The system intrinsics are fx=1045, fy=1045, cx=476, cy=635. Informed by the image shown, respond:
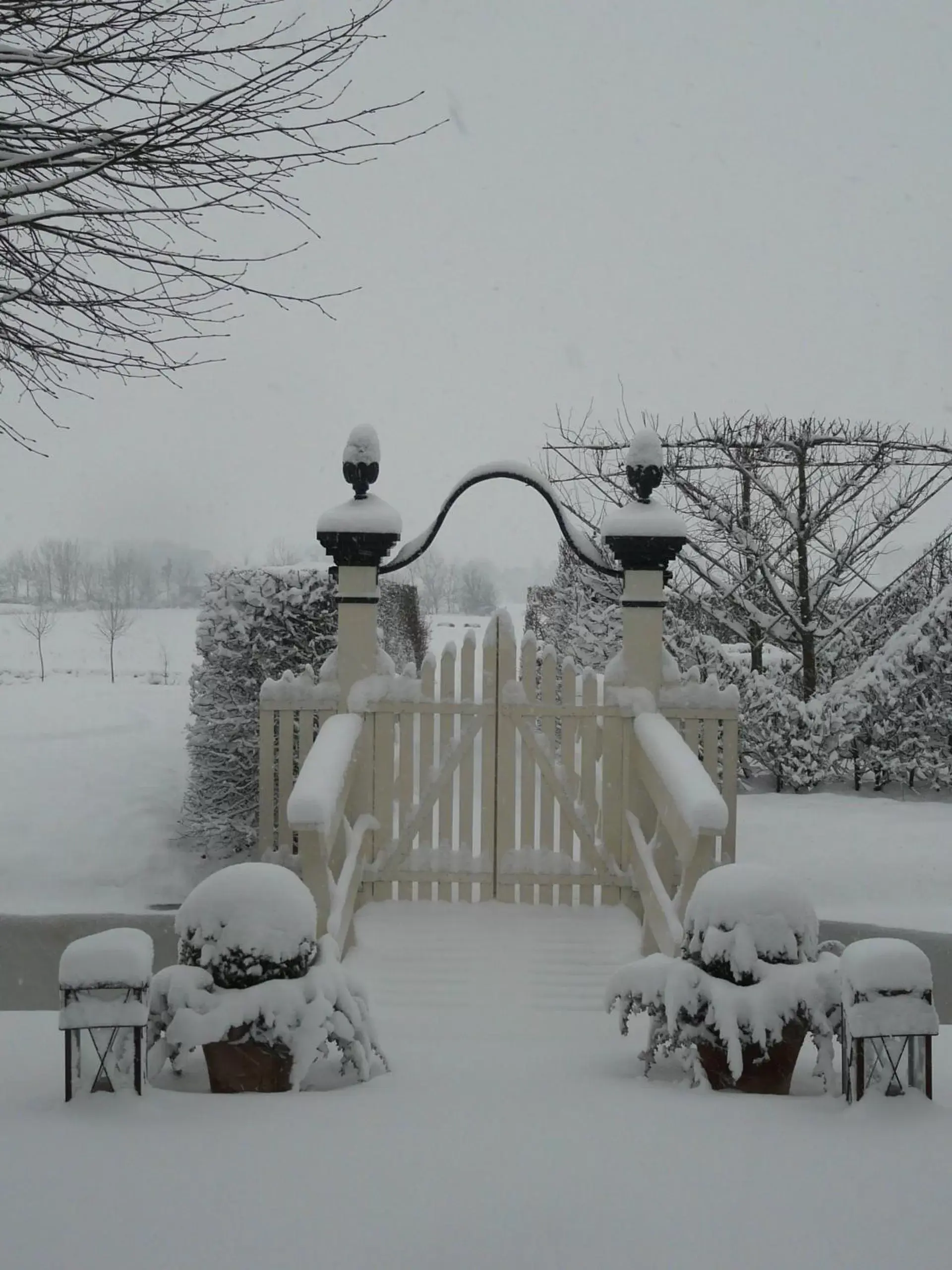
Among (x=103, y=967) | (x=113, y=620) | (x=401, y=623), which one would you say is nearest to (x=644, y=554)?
(x=103, y=967)

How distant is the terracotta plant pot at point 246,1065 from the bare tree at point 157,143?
330 cm

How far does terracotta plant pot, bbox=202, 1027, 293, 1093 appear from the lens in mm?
2686

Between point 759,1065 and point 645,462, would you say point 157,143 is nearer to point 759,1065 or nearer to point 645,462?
point 645,462

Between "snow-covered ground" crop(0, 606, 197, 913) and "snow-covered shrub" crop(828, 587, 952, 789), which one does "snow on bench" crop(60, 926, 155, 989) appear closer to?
"snow-covered ground" crop(0, 606, 197, 913)

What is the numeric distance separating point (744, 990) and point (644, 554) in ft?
10.1

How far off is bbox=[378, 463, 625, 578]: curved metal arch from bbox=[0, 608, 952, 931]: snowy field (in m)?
0.88

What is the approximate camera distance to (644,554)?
556 centimetres

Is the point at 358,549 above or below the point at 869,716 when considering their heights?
above

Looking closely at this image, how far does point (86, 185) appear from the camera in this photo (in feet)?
19.2

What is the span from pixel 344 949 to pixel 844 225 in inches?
273

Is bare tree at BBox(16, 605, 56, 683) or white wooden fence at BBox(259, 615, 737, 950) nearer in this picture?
white wooden fence at BBox(259, 615, 737, 950)

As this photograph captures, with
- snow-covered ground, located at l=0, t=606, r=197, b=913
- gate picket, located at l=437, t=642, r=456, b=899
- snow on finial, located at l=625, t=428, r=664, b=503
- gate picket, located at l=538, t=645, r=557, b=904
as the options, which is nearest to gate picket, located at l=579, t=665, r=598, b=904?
gate picket, located at l=538, t=645, r=557, b=904

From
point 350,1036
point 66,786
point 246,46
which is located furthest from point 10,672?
point 350,1036

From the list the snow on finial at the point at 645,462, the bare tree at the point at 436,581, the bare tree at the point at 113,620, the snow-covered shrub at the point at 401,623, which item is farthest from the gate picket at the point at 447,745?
the bare tree at the point at 436,581
